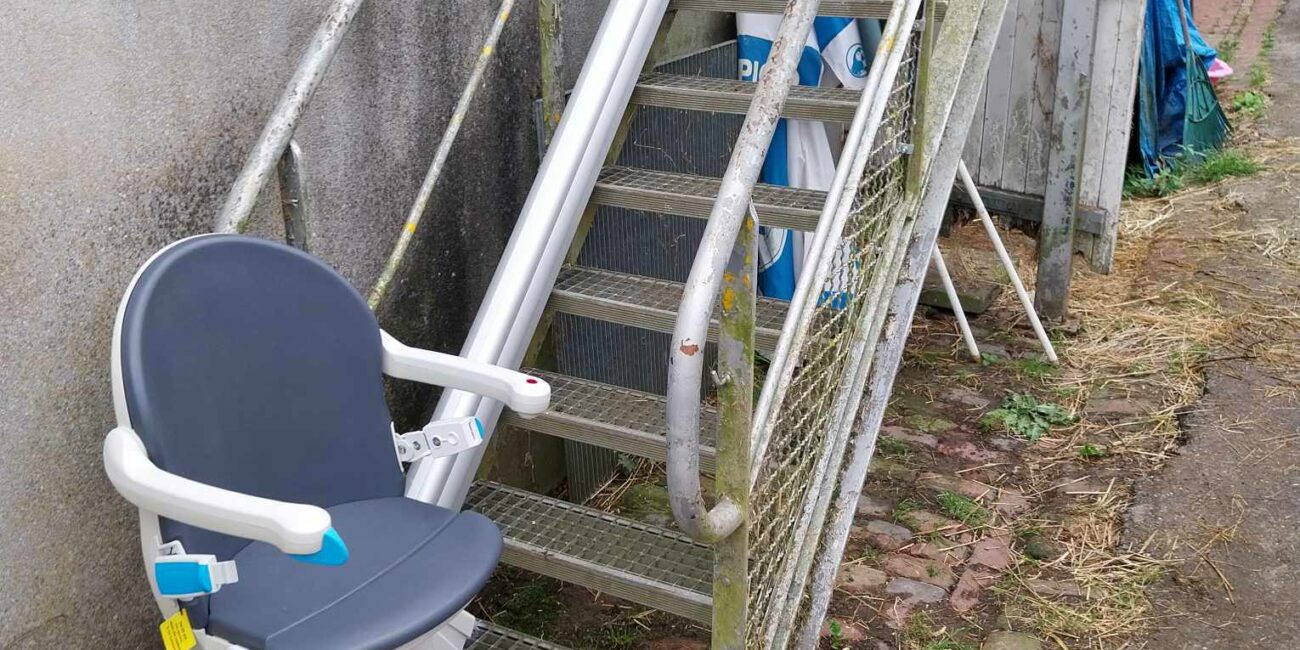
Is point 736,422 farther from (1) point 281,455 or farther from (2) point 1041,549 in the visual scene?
(2) point 1041,549

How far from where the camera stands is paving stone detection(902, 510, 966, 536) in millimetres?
4008

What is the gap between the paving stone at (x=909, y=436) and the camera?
459 cm

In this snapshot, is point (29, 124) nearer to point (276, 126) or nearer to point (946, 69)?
point (276, 126)

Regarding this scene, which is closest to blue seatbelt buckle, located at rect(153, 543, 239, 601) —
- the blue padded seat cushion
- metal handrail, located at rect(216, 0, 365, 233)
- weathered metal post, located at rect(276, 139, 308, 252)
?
the blue padded seat cushion

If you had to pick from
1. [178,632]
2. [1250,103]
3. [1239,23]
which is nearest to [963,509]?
[178,632]

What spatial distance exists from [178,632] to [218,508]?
355mm

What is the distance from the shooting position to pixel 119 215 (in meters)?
2.40

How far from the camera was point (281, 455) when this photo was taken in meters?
2.37

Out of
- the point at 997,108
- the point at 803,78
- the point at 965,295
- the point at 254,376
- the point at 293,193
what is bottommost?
the point at 965,295

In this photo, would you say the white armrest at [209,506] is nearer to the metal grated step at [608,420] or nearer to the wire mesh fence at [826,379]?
the wire mesh fence at [826,379]

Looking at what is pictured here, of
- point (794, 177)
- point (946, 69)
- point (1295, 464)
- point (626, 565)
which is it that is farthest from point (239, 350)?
point (1295, 464)

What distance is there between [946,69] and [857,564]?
1.54m

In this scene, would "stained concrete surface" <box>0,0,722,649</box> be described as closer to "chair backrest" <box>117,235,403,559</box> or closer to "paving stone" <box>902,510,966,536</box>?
"chair backrest" <box>117,235,403,559</box>

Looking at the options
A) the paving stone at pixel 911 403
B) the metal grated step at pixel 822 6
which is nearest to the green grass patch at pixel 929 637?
the paving stone at pixel 911 403
